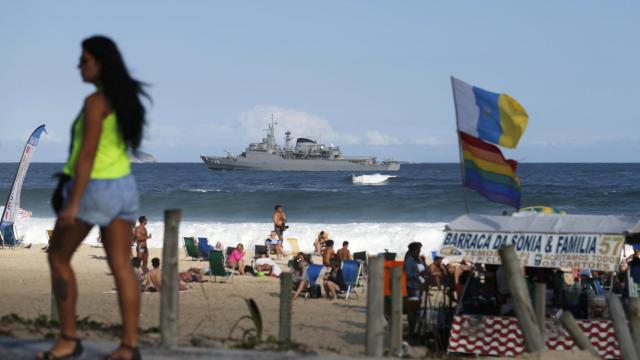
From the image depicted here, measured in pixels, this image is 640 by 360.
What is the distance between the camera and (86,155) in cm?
390

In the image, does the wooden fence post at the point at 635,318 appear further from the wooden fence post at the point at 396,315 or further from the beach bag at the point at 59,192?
the beach bag at the point at 59,192

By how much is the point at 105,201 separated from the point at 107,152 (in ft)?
0.76

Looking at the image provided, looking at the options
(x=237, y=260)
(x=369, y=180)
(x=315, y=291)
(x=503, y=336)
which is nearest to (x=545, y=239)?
(x=503, y=336)

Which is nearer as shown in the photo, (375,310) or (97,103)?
(97,103)

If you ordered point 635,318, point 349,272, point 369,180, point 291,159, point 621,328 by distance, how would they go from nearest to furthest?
point 621,328 → point 635,318 → point 349,272 → point 369,180 → point 291,159

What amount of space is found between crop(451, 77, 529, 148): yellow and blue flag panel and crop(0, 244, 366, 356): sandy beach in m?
2.61

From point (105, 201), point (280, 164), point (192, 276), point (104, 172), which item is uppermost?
point (280, 164)

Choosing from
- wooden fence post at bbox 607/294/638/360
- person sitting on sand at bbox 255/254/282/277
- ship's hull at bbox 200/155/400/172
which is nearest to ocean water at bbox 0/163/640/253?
person sitting on sand at bbox 255/254/282/277

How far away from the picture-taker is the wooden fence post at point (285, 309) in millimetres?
6879

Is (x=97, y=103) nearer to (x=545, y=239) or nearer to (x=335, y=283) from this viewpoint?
(x=545, y=239)

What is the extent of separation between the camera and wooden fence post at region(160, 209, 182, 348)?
5.03m

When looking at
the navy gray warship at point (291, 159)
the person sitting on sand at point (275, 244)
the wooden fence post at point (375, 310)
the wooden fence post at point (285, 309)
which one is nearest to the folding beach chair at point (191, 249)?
the person sitting on sand at point (275, 244)

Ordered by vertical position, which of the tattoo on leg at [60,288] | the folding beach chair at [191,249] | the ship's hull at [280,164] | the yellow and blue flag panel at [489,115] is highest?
the ship's hull at [280,164]

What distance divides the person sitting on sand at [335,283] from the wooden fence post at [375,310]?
8.20m
